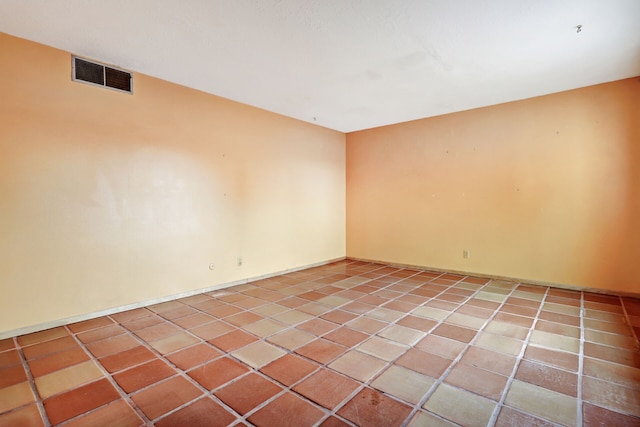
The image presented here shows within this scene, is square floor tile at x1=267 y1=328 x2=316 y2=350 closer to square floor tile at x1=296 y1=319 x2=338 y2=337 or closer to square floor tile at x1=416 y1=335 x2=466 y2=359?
square floor tile at x1=296 y1=319 x2=338 y2=337

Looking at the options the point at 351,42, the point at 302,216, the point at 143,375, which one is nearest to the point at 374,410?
the point at 143,375

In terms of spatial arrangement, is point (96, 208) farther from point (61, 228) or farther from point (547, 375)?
point (547, 375)

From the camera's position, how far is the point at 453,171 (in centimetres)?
493

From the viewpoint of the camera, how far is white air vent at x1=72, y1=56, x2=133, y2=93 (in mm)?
2977

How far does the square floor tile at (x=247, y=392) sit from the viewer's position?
1763 mm

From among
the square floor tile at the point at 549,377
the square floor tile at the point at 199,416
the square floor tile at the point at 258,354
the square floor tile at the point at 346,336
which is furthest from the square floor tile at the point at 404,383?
the square floor tile at the point at 199,416

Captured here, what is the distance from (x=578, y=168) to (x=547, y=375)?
309 centimetres

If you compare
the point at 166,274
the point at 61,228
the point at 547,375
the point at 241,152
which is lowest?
the point at 547,375

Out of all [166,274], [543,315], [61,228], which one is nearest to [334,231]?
[166,274]

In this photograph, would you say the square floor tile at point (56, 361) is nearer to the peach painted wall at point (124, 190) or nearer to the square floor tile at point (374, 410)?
the peach painted wall at point (124, 190)

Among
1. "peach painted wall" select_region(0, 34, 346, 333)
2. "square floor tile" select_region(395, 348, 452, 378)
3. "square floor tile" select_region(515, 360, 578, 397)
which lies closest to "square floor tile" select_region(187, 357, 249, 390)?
"square floor tile" select_region(395, 348, 452, 378)

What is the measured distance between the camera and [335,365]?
2.18 meters

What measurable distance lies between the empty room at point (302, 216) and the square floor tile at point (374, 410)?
1cm

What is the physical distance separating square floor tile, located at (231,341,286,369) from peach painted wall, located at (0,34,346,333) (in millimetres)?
1743
